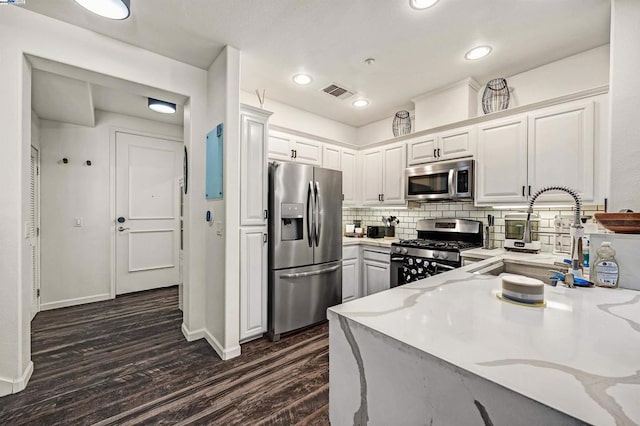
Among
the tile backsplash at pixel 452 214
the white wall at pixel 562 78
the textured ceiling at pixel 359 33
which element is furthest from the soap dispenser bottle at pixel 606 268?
the white wall at pixel 562 78

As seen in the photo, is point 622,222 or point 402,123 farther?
point 402,123

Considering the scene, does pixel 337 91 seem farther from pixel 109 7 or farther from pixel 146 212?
pixel 146 212

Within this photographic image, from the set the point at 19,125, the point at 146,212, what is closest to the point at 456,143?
the point at 19,125

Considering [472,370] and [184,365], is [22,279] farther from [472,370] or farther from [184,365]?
[472,370]

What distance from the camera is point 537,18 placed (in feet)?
6.63

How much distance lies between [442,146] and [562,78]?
3.74ft

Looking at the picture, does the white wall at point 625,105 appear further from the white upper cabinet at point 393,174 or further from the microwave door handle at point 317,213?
the microwave door handle at point 317,213

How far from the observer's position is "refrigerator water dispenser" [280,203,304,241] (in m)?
2.79

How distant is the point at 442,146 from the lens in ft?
10.2

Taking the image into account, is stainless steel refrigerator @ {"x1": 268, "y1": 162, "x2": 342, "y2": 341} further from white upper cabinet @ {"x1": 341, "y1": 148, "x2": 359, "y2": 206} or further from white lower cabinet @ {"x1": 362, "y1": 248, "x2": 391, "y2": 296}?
white upper cabinet @ {"x1": 341, "y1": 148, "x2": 359, "y2": 206}

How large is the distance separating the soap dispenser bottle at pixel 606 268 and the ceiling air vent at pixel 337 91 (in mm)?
2650

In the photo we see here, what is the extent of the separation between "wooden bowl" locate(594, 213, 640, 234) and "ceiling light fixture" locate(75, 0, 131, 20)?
9.67 ft

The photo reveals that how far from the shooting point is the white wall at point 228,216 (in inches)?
92.9

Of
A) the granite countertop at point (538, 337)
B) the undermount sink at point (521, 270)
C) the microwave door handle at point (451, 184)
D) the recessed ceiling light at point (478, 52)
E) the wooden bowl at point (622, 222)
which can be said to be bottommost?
the undermount sink at point (521, 270)
